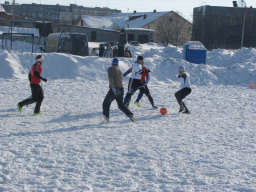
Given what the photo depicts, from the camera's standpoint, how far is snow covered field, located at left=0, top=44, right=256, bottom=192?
440 centimetres

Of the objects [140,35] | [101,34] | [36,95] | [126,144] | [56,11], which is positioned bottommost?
[126,144]

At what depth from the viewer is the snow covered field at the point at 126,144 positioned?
14.4 feet

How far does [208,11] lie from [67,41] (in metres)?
33.1

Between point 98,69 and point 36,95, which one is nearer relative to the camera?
point 36,95

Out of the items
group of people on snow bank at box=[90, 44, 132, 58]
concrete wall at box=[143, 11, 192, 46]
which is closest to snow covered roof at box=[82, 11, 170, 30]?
concrete wall at box=[143, 11, 192, 46]

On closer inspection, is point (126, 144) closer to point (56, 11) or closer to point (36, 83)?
point (36, 83)

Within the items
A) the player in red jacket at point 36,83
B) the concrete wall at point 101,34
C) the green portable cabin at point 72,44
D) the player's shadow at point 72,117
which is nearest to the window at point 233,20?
Answer: the concrete wall at point 101,34

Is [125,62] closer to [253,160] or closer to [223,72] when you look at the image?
[223,72]

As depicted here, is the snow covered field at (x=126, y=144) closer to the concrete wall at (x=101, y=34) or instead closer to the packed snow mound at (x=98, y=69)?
the packed snow mound at (x=98, y=69)

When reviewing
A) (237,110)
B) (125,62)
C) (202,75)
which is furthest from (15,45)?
(237,110)

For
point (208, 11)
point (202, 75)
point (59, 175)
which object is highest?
point (208, 11)

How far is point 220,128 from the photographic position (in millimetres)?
7559

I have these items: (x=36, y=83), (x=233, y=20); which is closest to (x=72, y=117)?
(x=36, y=83)

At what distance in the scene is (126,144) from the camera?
6102 millimetres
